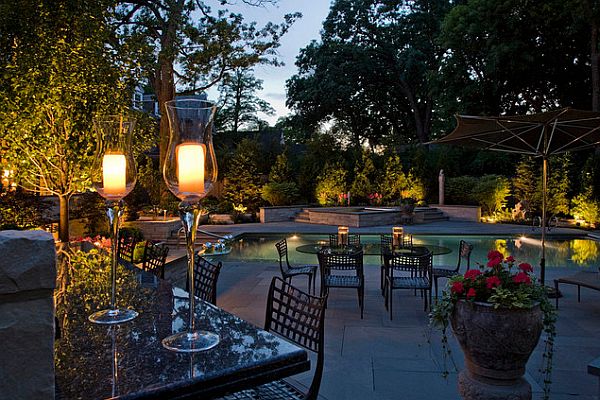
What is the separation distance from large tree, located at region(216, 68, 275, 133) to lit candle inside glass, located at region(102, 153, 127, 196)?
95.6 ft

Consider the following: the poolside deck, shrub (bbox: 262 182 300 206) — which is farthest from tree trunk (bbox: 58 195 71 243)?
shrub (bbox: 262 182 300 206)

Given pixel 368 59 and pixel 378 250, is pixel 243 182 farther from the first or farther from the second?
pixel 368 59

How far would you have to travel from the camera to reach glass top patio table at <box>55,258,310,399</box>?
3.98ft

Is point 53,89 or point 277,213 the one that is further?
point 277,213

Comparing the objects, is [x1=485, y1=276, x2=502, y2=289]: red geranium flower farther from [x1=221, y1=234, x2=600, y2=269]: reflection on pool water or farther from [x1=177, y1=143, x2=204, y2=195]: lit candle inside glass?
[x1=221, y1=234, x2=600, y2=269]: reflection on pool water

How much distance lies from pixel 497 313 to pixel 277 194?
1545 cm

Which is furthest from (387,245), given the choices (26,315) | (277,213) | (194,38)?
(277,213)

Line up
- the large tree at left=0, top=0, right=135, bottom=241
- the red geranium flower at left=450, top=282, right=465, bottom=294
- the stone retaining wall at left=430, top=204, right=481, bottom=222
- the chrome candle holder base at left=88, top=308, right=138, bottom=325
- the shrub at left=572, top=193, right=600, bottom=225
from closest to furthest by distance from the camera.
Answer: the chrome candle holder base at left=88, top=308, right=138, bottom=325 → the red geranium flower at left=450, top=282, right=465, bottom=294 → the large tree at left=0, top=0, right=135, bottom=241 → the shrub at left=572, top=193, right=600, bottom=225 → the stone retaining wall at left=430, top=204, right=481, bottom=222

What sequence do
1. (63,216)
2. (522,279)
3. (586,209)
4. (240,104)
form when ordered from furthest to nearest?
(240,104)
(586,209)
(63,216)
(522,279)

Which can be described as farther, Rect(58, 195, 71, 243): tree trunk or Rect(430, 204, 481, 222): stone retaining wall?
Rect(430, 204, 481, 222): stone retaining wall

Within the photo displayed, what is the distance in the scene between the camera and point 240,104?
103 feet

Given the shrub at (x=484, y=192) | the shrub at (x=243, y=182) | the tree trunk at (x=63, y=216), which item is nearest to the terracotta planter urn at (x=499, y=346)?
the tree trunk at (x=63, y=216)

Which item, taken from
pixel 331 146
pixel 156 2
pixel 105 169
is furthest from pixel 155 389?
pixel 331 146

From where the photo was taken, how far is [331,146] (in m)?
20.3
